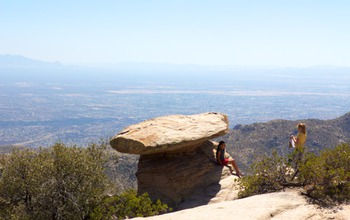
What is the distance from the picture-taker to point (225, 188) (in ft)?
91.2

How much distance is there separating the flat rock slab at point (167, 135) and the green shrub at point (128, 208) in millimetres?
3661

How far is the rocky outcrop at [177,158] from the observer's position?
27.3 metres

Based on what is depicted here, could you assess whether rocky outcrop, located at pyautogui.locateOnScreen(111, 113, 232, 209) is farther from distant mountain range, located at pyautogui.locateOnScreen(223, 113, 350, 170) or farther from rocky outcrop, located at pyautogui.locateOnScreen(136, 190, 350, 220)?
distant mountain range, located at pyautogui.locateOnScreen(223, 113, 350, 170)

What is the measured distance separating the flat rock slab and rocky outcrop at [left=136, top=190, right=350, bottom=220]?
9.00 meters

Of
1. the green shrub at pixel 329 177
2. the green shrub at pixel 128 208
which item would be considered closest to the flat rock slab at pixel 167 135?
the green shrub at pixel 128 208

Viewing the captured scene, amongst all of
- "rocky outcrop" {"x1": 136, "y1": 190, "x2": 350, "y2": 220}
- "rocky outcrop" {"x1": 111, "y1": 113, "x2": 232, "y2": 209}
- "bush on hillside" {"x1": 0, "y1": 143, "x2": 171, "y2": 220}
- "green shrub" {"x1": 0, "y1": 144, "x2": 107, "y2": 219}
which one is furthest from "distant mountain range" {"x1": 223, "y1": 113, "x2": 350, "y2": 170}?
"rocky outcrop" {"x1": 136, "y1": 190, "x2": 350, "y2": 220}

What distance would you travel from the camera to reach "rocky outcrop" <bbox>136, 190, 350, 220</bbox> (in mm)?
17125

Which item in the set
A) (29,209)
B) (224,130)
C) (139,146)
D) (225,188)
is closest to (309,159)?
(225,188)

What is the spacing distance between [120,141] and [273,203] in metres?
13.3

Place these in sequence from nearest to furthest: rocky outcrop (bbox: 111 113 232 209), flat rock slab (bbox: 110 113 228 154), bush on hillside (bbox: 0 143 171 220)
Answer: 1. bush on hillside (bbox: 0 143 171 220)
2. flat rock slab (bbox: 110 113 228 154)
3. rocky outcrop (bbox: 111 113 232 209)

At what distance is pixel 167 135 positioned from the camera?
27641 millimetres

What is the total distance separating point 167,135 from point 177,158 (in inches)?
136

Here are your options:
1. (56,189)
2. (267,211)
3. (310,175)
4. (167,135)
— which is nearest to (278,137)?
(167,135)

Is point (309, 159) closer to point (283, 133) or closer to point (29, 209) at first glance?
point (29, 209)
